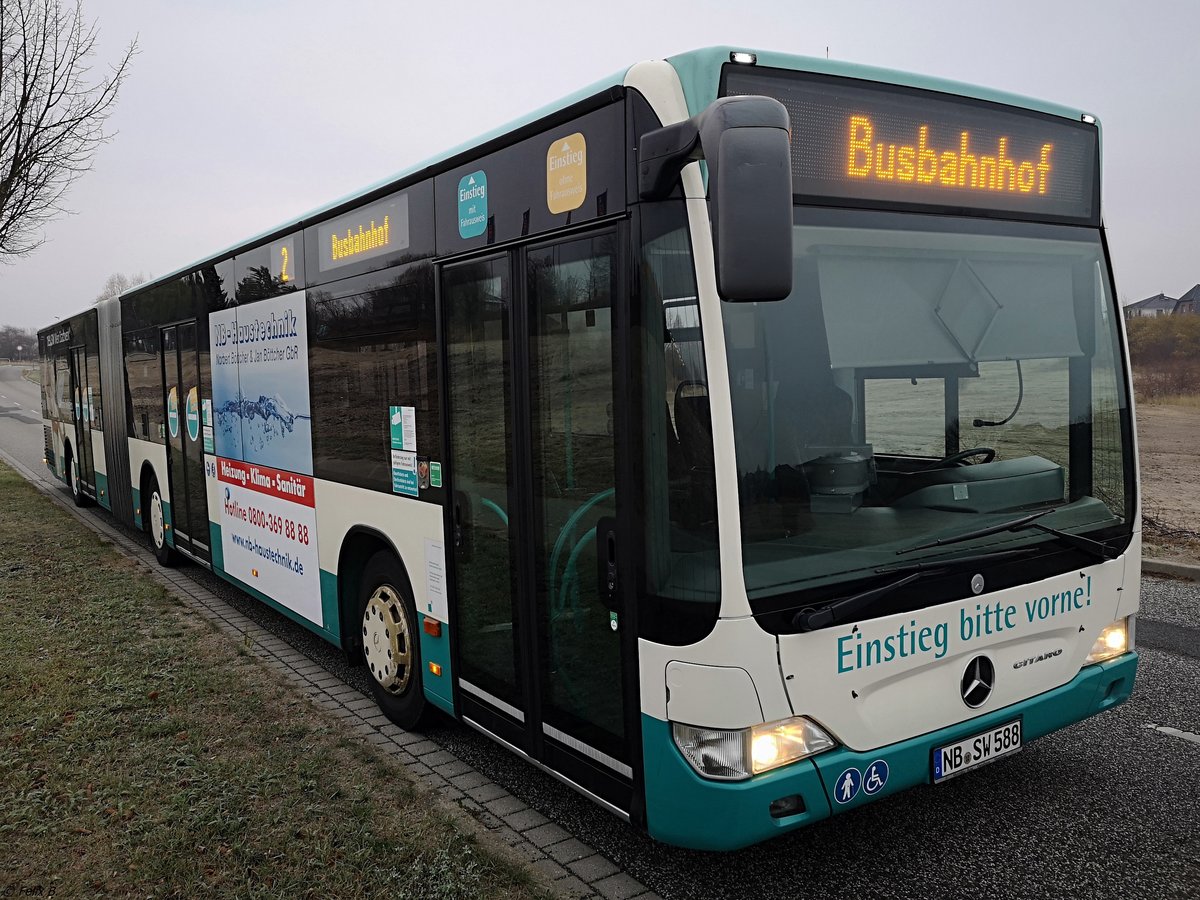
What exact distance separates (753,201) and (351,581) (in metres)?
3.88

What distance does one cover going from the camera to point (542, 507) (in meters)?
3.75

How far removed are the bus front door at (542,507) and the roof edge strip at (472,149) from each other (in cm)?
47

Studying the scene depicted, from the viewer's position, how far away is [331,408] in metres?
5.63

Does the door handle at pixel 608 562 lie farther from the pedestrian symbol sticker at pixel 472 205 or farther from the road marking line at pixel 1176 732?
the road marking line at pixel 1176 732

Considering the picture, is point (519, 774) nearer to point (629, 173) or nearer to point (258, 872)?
point (258, 872)

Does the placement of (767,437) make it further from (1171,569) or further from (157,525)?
(157,525)

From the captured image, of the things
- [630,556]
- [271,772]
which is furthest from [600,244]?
[271,772]

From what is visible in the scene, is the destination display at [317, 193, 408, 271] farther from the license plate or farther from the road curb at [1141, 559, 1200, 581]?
the road curb at [1141, 559, 1200, 581]

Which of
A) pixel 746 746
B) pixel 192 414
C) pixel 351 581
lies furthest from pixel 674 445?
pixel 192 414

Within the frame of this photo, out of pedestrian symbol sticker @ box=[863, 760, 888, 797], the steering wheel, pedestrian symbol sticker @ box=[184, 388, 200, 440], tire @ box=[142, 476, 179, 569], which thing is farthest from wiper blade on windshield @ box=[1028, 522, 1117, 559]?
tire @ box=[142, 476, 179, 569]

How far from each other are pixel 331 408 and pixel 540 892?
316 cm

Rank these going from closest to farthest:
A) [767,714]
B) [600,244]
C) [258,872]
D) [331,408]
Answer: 1. [767,714]
2. [600,244]
3. [258,872]
4. [331,408]

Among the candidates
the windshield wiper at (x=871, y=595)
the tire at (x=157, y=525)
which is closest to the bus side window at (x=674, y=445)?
the windshield wiper at (x=871, y=595)

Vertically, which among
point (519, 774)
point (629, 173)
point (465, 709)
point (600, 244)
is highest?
point (629, 173)
